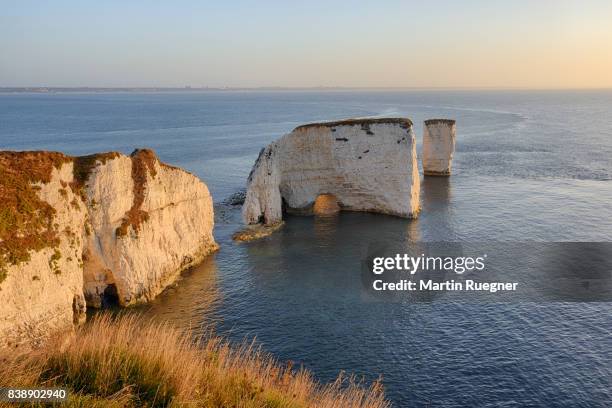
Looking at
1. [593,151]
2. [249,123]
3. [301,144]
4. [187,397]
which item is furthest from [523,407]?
[249,123]

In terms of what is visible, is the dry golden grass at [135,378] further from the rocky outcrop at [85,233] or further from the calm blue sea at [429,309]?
the rocky outcrop at [85,233]

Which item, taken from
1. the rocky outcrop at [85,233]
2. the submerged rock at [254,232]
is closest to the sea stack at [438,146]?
the submerged rock at [254,232]

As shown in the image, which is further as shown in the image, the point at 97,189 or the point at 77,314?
the point at 97,189

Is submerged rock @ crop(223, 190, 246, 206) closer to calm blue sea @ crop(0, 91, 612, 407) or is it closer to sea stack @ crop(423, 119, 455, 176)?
calm blue sea @ crop(0, 91, 612, 407)

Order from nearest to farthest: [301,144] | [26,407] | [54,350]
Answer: [26,407] → [54,350] → [301,144]

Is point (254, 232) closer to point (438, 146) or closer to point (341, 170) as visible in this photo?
point (341, 170)

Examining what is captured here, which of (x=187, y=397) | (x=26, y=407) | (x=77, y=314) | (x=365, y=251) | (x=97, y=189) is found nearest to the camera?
(x=26, y=407)

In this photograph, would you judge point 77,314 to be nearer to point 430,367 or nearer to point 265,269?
point 265,269
